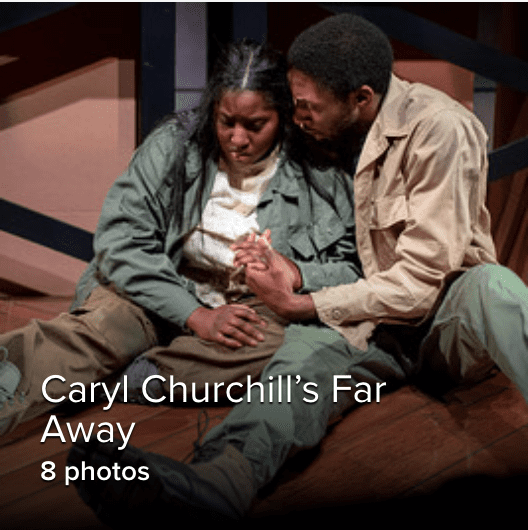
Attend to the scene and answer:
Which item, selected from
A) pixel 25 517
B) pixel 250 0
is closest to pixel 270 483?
pixel 25 517

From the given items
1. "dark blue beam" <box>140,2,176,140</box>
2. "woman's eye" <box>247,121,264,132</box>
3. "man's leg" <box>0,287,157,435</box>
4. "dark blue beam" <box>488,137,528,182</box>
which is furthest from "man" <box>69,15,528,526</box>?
"dark blue beam" <box>488,137,528,182</box>

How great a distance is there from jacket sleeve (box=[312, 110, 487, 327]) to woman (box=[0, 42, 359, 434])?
20 cm

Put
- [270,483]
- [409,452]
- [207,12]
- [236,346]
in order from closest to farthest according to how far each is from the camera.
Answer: [270,483] → [409,452] → [236,346] → [207,12]

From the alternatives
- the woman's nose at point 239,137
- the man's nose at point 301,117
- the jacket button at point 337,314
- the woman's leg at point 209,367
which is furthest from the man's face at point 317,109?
the woman's leg at point 209,367

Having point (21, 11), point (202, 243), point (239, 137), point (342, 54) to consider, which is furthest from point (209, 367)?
point (21, 11)

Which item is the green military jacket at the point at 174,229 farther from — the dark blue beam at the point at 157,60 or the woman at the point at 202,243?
the dark blue beam at the point at 157,60

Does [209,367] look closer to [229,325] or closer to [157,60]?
[229,325]

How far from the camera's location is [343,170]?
2.11 metres

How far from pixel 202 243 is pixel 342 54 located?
2.16 ft

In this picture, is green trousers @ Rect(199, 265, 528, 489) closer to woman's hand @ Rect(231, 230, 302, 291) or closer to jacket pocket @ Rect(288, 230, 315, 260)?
woman's hand @ Rect(231, 230, 302, 291)

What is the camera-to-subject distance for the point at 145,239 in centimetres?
200

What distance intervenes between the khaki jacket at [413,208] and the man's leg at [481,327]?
0.06 metres

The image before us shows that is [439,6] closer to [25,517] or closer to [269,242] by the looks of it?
[269,242]

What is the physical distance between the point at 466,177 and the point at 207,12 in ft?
4.37
